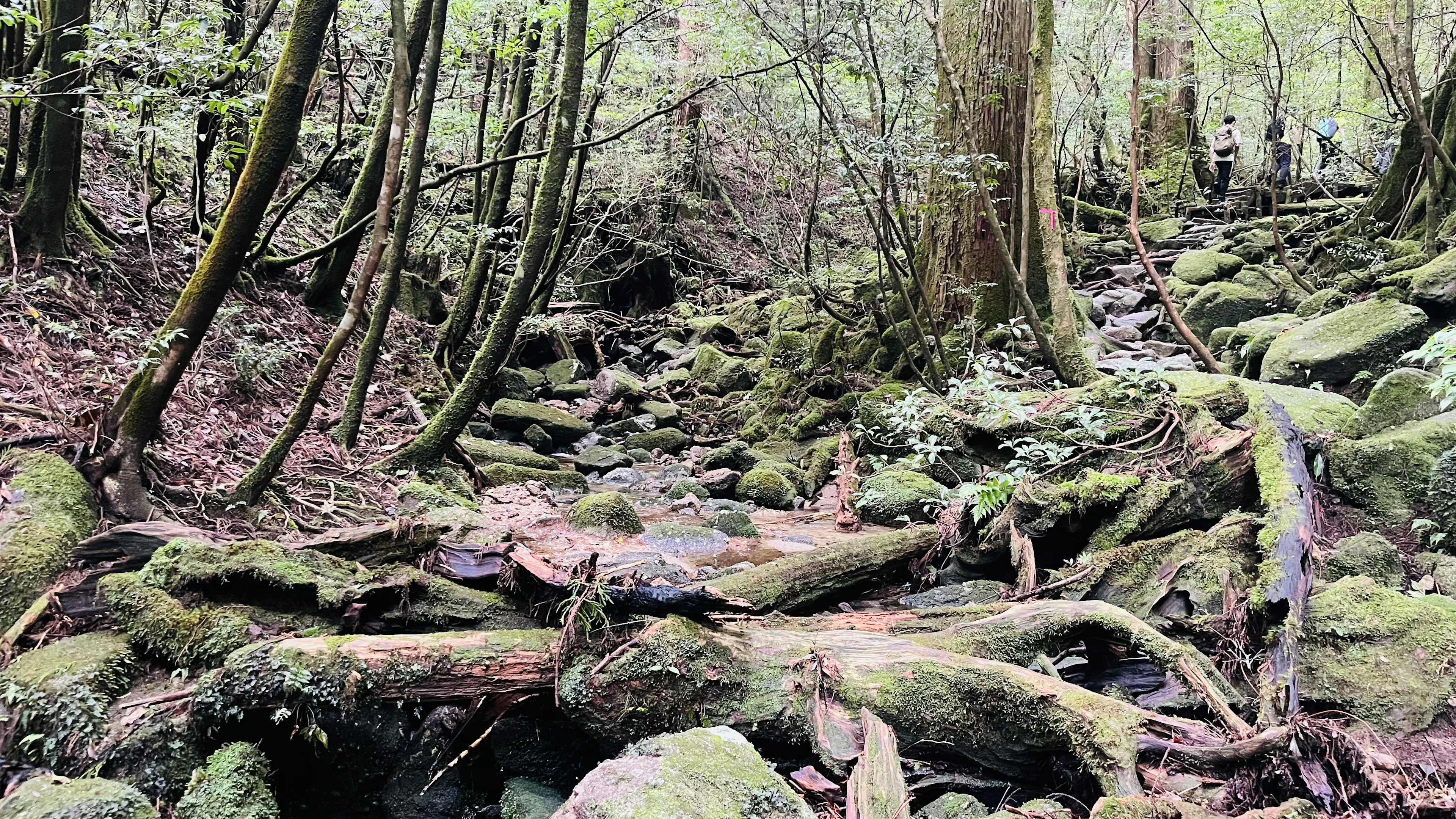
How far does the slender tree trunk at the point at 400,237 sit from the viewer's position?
6.20 m

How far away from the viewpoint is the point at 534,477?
8906mm

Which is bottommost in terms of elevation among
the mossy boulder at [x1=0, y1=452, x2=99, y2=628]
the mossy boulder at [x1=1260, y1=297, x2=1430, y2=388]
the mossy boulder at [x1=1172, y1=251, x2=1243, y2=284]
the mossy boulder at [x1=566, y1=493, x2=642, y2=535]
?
the mossy boulder at [x1=566, y1=493, x2=642, y2=535]

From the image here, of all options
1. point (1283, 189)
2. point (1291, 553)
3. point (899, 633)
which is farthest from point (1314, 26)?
point (899, 633)

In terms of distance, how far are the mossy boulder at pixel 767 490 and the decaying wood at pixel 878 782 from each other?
19.4 feet

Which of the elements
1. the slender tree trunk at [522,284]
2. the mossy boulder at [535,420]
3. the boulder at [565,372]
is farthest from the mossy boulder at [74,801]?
the boulder at [565,372]

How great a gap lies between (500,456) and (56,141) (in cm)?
486

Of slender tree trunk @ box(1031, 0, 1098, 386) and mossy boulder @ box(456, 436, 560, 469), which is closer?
slender tree trunk @ box(1031, 0, 1098, 386)

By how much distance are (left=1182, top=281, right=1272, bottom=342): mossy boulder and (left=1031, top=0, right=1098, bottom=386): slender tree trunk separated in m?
3.50

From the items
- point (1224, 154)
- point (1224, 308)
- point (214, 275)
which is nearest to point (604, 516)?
point (214, 275)

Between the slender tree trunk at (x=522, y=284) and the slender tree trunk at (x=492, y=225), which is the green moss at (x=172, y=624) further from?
the slender tree trunk at (x=492, y=225)

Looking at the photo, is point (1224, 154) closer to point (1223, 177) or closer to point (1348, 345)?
point (1223, 177)

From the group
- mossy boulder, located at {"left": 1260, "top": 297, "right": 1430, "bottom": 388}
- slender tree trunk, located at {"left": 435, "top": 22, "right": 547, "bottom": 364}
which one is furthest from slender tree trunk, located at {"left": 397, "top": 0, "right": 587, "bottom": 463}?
mossy boulder, located at {"left": 1260, "top": 297, "right": 1430, "bottom": 388}

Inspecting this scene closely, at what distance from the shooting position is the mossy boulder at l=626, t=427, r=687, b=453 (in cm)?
1172

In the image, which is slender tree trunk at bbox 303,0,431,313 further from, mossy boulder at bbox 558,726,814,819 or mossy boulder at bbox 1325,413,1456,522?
mossy boulder at bbox 1325,413,1456,522
